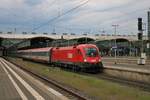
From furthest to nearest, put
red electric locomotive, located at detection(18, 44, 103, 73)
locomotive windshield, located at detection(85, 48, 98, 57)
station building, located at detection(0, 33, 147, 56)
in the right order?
station building, located at detection(0, 33, 147, 56), locomotive windshield, located at detection(85, 48, 98, 57), red electric locomotive, located at detection(18, 44, 103, 73)

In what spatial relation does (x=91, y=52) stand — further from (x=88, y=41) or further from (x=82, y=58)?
(x=88, y=41)

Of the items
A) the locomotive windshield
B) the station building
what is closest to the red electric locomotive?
the locomotive windshield

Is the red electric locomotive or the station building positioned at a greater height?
the station building

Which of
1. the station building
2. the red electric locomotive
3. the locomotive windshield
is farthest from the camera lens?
the station building

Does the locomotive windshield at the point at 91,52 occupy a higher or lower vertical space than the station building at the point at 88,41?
lower

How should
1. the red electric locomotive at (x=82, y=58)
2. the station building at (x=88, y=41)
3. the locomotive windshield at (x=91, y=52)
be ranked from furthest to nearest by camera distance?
the station building at (x=88, y=41) → the locomotive windshield at (x=91, y=52) → the red electric locomotive at (x=82, y=58)

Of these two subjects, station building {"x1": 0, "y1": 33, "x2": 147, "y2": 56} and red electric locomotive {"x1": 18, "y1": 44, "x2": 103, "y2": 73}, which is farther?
station building {"x1": 0, "y1": 33, "x2": 147, "y2": 56}

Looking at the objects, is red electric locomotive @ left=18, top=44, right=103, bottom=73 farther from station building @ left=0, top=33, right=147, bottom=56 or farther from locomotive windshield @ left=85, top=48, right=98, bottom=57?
station building @ left=0, top=33, right=147, bottom=56

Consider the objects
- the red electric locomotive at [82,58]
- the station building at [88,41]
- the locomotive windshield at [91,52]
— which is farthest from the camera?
the station building at [88,41]

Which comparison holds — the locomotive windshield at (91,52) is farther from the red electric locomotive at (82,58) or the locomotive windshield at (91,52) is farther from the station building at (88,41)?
the station building at (88,41)

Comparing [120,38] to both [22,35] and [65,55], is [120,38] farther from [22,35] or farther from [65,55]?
[65,55]

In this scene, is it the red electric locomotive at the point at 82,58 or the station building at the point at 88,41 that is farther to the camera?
the station building at the point at 88,41

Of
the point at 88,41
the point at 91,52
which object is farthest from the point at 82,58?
the point at 88,41

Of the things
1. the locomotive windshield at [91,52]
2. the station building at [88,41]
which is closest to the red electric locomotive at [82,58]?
the locomotive windshield at [91,52]
